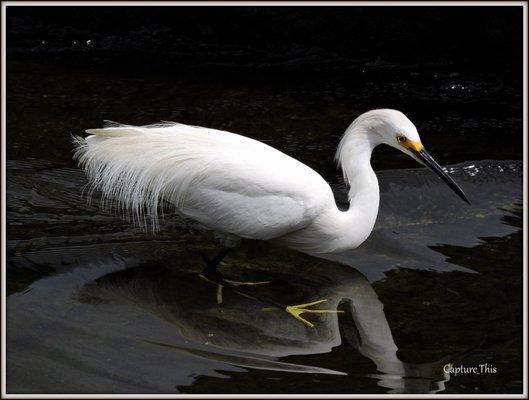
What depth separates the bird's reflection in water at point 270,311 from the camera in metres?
3.56

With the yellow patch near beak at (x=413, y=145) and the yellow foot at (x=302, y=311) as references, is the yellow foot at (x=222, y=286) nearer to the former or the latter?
the yellow foot at (x=302, y=311)

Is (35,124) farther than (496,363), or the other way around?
(35,124)

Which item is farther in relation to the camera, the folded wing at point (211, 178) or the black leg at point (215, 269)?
the black leg at point (215, 269)

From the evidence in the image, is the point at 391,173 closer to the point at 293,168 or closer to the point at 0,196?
the point at 293,168

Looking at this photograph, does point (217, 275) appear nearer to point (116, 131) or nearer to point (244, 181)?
point (244, 181)

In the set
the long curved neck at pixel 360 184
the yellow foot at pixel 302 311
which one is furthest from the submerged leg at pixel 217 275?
the long curved neck at pixel 360 184

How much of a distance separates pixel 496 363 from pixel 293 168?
145cm

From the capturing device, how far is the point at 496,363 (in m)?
3.63

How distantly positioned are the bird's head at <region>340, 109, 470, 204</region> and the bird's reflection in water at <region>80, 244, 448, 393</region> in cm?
77

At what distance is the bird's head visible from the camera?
4.30 metres

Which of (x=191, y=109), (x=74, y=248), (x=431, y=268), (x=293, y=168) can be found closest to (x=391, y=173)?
(x=431, y=268)

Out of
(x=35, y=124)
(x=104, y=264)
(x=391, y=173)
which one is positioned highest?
(x=35, y=124)

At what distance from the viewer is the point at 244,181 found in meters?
4.05

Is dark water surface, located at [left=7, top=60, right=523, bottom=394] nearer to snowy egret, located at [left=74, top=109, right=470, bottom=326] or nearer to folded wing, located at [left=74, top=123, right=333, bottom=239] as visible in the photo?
snowy egret, located at [left=74, top=109, right=470, bottom=326]
